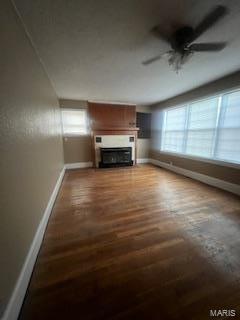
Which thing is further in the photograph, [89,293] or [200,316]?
[89,293]

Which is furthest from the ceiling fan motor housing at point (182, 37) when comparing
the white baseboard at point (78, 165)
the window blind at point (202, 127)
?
the white baseboard at point (78, 165)

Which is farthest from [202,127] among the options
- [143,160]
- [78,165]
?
[78,165]

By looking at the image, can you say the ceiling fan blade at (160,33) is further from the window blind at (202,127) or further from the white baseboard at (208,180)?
the white baseboard at (208,180)

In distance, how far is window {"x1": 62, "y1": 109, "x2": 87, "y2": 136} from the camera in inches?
189

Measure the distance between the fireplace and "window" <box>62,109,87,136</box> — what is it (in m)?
1.02

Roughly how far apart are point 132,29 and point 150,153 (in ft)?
15.4

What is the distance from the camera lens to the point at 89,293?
112 cm

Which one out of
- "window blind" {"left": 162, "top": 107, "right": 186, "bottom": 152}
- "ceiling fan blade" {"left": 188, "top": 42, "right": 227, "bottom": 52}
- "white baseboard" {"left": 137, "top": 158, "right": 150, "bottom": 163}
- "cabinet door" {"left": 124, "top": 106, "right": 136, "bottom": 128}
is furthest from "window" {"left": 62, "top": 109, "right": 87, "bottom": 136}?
"ceiling fan blade" {"left": 188, "top": 42, "right": 227, "bottom": 52}

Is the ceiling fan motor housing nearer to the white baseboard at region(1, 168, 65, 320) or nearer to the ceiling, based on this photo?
the ceiling

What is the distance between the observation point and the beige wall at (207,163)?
2.92m

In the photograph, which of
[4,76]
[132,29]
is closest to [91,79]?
[132,29]

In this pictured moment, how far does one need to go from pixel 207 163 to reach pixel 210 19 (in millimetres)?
2811

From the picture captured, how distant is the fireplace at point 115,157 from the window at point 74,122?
1.02 m

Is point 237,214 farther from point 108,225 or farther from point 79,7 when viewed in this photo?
point 79,7
